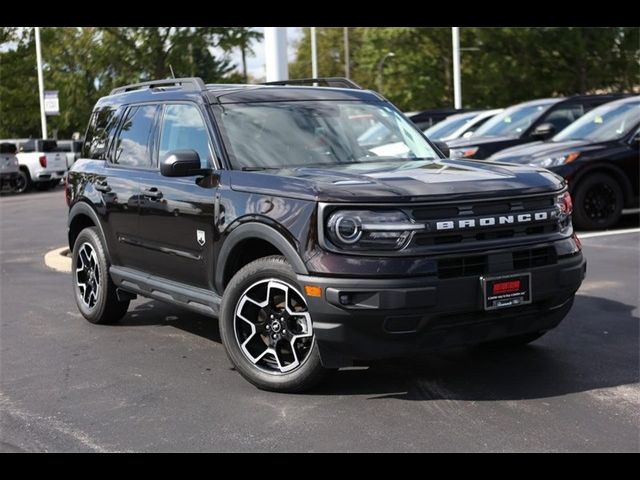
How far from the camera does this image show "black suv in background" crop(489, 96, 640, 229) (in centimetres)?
1167

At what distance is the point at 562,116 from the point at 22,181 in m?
18.9

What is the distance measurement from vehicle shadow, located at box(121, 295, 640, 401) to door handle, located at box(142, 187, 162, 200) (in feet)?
3.93

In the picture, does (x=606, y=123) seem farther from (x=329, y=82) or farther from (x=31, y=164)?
(x=31, y=164)

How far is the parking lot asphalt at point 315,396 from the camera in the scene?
4.34 m

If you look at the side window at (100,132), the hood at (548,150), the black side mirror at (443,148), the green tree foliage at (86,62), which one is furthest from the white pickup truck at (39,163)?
the black side mirror at (443,148)

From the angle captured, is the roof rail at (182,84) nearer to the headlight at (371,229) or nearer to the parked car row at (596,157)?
the headlight at (371,229)

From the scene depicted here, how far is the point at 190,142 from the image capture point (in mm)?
6004

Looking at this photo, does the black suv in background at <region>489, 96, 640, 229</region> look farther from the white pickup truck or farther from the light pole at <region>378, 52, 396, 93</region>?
the light pole at <region>378, 52, 396, 93</region>

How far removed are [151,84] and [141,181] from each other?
906 millimetres

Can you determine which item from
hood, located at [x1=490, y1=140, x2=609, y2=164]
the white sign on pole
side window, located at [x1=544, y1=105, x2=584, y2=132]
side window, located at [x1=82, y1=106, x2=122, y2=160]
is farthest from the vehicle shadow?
the white sign on pole

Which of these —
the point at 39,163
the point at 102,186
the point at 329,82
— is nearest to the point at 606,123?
the point at 329,82
